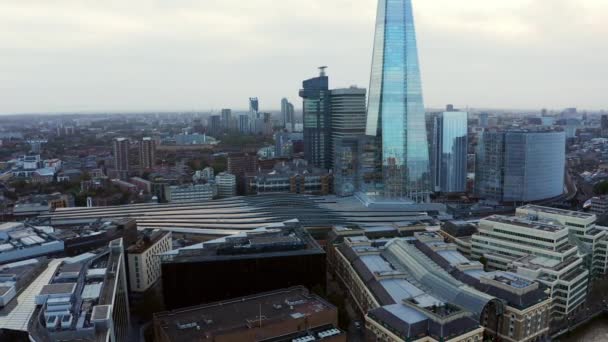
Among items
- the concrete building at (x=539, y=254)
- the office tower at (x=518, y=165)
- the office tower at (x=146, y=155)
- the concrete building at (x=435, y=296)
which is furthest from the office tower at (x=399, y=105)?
the office tower at (x=146, y=155)

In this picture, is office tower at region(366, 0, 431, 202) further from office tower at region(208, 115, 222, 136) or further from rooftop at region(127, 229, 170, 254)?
office tower at region(208, 115, 222, 136)

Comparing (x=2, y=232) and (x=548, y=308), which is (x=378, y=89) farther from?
(x=2, y=232)

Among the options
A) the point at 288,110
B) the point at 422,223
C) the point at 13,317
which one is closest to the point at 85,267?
the point at 13,317

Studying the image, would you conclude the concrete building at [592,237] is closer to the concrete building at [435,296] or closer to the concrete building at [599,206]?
the concrete building at [435,296]

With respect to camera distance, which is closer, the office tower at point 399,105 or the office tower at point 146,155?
the office tower at point 399,105

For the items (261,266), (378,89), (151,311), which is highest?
(378,89)

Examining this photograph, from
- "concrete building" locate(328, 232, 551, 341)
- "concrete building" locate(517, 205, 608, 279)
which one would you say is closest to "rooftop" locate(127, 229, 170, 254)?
"concrete building" locate(328, 232, 551, 341)
